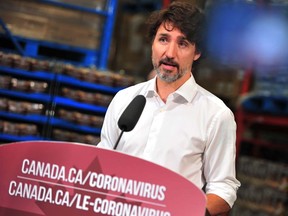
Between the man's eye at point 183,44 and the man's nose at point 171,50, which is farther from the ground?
the man's eye at point 183,44

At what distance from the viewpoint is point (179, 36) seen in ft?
8.27

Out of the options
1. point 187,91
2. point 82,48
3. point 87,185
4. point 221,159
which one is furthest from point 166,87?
point 82,48

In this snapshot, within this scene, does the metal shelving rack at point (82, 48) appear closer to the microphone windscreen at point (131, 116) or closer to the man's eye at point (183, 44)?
the man's eye at point (183, 44)

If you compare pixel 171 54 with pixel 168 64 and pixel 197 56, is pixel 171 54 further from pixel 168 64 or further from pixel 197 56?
pixel 197 56

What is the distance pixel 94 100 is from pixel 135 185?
14.1 ft

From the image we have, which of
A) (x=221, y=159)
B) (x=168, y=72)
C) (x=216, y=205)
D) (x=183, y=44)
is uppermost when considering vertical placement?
(x=183, y=44)

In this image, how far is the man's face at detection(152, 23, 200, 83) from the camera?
2.50 m

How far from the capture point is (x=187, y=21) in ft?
8.27

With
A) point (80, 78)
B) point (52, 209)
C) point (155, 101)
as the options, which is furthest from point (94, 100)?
point (52, 209)

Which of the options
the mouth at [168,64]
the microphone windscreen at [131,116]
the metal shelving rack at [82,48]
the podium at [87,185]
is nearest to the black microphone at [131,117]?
the microphone windscreen at [131,116]

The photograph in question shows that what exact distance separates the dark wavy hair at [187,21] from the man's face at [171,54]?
19mm

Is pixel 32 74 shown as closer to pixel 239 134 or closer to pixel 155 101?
pixel 239 134

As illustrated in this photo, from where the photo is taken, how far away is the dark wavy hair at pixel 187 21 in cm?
251

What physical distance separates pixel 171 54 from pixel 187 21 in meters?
0.14
